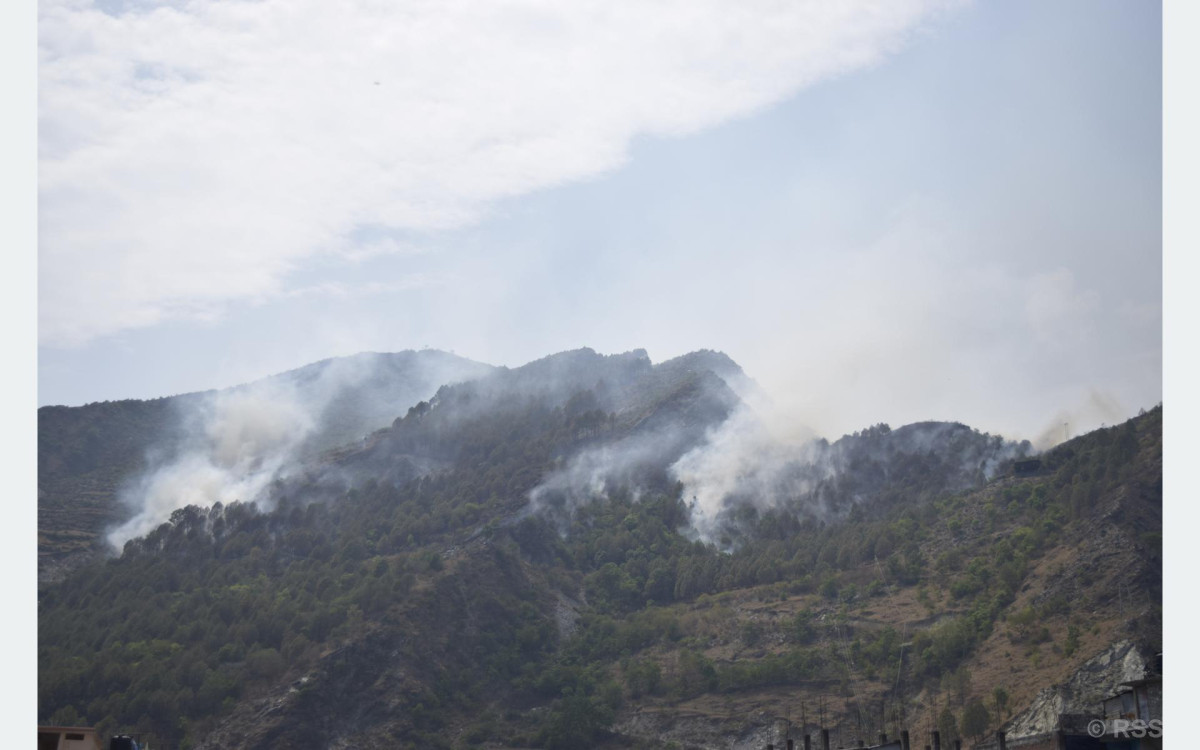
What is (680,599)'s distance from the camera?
Answer: 439 feet

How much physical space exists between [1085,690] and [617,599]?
5995 cm

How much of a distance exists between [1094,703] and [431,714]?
54.6 metres

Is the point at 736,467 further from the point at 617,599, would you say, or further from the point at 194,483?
the point at 194,483

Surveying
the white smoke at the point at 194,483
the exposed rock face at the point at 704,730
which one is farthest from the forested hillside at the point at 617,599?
the white smoke at the point at 194,483

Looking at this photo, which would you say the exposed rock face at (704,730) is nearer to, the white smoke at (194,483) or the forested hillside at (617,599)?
the forested hillside at (617,599)

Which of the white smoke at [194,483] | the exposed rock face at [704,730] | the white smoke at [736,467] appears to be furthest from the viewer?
the white smoke at [194,483]

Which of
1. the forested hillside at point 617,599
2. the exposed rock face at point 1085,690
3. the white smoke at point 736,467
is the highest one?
the white smoke at point 736,467

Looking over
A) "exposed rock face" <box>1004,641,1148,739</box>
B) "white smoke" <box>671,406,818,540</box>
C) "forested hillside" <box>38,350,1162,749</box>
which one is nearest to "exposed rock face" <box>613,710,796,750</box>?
"forested hillside" <box>38,350,1162,749</box>

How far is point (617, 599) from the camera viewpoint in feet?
445

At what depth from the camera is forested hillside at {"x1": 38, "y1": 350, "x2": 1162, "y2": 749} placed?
10100cm

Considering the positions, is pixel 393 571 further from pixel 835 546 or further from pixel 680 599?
pixel 835 546

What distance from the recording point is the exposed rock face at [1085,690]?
80.7 m

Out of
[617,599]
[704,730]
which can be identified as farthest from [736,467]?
[704,730]

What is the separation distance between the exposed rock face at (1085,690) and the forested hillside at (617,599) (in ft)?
7.01
